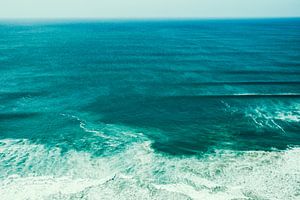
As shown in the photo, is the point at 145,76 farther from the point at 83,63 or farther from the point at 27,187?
the point at 27,187

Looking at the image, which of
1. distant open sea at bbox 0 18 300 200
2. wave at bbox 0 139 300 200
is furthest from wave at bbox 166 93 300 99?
wave at bbox 0 139 300 200

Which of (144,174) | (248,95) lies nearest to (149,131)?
(144,174)

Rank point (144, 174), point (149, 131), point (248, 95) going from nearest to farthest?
point (144, 174), point (149, 131), point (248, 95)

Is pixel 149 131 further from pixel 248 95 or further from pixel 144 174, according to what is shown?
pixel 248 95

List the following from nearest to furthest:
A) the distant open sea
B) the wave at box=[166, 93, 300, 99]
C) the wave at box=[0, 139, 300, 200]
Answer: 1. the wave at box=[0, 139, 300, 200]
2. the distant open sea
3. the wave at box=[166, 93, 300, 99]

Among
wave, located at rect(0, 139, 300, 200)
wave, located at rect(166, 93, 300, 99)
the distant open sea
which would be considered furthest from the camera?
wave, located at rect(166, 93, 300, 99)

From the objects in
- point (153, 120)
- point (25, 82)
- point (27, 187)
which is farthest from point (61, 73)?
point (27, 187)

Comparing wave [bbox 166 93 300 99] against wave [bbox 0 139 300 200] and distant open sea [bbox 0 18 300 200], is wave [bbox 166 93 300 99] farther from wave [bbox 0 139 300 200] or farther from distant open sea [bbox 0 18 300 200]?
wave [bbox 0 139 300 200]
